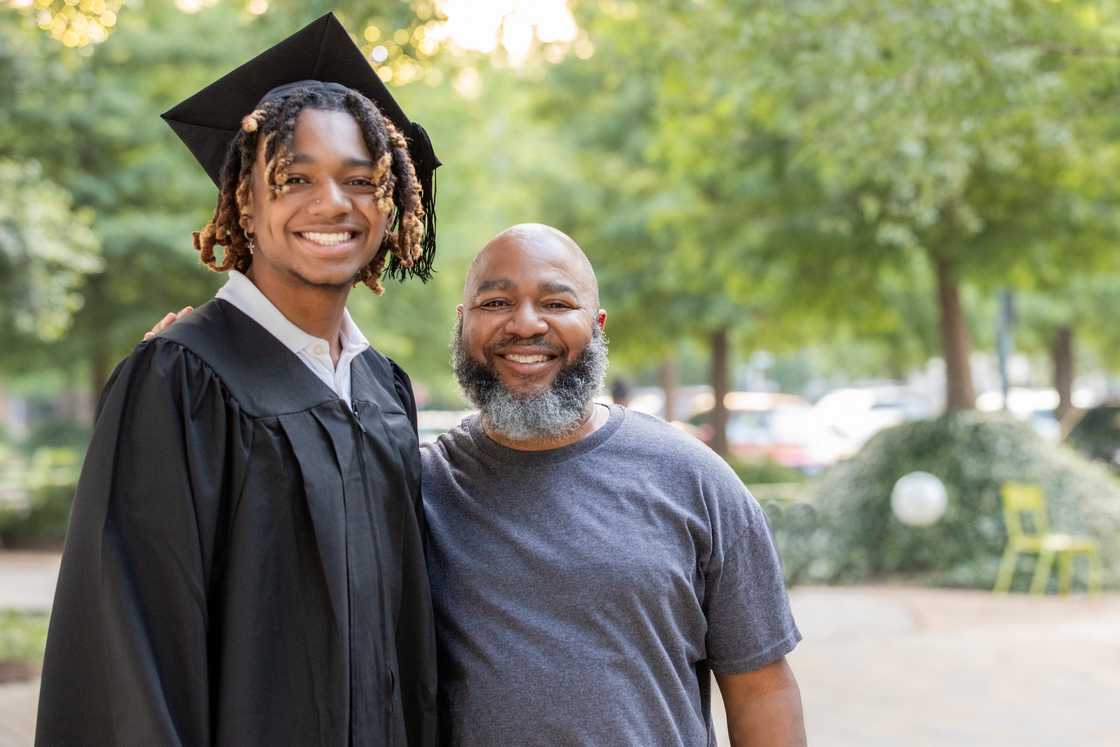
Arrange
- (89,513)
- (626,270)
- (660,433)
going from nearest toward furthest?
(89,513)
(660,433)
(626,270)

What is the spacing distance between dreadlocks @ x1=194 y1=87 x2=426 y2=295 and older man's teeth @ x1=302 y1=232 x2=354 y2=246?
0.31 feet

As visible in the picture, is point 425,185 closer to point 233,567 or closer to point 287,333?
point 287,333

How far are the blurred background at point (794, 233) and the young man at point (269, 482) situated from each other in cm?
380

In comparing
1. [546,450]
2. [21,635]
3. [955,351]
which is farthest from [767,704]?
[955,351]

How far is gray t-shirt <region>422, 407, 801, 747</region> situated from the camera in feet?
8.45

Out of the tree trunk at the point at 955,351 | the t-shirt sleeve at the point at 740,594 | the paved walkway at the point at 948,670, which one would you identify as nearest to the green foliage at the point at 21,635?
the paved walkway at the point at 948,670

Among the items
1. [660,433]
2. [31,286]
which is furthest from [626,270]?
[660,433]

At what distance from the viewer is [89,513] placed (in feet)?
7.02

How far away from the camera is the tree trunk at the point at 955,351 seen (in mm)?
13469

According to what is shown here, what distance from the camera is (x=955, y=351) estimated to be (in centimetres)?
1366

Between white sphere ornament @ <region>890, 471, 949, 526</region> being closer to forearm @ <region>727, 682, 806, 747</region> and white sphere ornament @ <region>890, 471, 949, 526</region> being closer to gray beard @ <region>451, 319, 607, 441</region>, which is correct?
forearm @ <region>727, 682, 806, 747</region>

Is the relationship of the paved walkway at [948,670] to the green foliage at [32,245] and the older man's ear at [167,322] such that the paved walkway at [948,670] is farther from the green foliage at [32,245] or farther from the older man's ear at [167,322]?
the older man's ear at [167,322]

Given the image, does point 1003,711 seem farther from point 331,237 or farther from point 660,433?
point 331,237

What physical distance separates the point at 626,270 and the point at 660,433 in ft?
47.0
